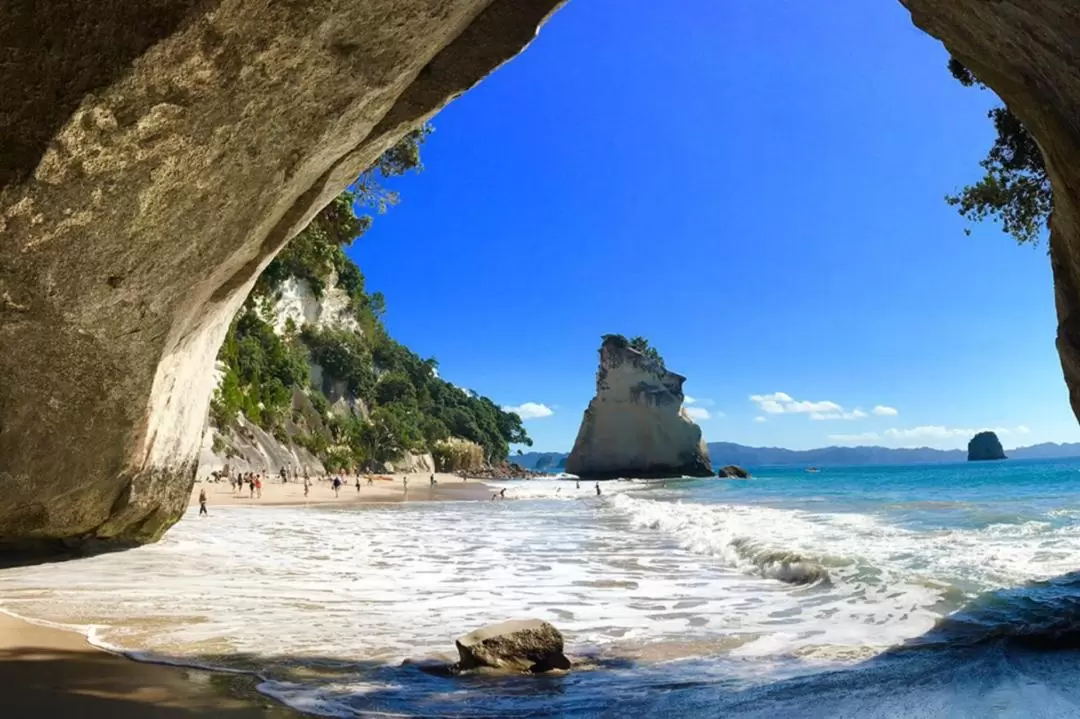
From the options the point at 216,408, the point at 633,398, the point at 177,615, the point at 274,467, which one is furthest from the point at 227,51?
the point at 633,398

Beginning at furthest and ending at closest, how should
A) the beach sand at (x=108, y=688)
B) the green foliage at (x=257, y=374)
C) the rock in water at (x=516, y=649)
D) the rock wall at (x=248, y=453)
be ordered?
the green foliage at (x=257, y=374) < the rock wall at (x=248, y=453) < the rock in water at (x=516, y=649) < the beach sand at (x=108, y=688)

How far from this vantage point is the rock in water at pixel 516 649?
596 centimetres

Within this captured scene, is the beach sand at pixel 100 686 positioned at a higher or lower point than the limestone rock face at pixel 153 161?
lower

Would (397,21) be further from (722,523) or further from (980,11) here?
(722,523)

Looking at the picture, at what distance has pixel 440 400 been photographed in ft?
335

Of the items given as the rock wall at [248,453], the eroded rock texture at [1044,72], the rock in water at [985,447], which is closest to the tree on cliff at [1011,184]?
the eroded rock texture at [1044,72]

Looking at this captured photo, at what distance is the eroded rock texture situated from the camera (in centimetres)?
488

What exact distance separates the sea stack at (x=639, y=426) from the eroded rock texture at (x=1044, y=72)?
7654 centimetres

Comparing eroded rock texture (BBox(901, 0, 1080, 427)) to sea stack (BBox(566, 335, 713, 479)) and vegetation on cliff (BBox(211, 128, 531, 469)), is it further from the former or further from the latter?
sea stack (BBox(566, 335, 713, 479))

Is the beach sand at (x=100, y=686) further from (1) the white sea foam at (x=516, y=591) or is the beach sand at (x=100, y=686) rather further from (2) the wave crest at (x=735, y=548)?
(2) the wave crest at (x=735, y=548)

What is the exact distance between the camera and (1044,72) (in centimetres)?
552

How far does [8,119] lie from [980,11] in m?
6.57

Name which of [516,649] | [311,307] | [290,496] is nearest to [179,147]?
[516,649]

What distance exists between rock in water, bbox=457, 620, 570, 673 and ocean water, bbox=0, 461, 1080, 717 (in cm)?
23
